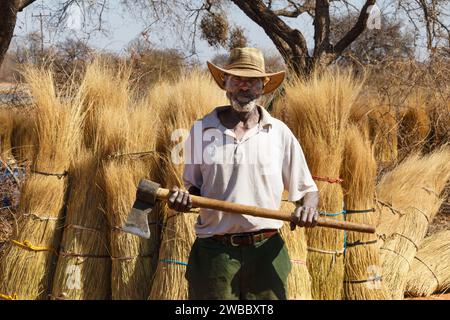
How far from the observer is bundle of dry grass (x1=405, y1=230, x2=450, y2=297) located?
5.32m

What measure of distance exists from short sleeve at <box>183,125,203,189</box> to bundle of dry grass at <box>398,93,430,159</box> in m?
4.21

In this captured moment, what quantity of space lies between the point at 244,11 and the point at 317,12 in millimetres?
874

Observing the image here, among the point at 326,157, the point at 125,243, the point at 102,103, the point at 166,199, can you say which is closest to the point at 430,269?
the point at 326,157

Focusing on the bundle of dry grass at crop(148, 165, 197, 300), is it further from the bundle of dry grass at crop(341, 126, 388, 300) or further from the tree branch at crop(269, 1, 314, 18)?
the tree branch at crop(269, 1, 314, 18)

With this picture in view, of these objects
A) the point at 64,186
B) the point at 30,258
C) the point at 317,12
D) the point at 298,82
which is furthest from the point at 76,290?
the point at 317,12

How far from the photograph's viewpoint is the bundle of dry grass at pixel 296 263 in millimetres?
4141

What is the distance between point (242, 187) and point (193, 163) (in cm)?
24

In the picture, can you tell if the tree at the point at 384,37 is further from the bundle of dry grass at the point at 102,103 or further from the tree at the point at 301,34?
the bundle of dry grass at the point at 102,103

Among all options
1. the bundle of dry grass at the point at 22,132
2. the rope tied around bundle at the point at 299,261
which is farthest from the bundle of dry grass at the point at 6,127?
the rope tied around bundle at the point at 299,261

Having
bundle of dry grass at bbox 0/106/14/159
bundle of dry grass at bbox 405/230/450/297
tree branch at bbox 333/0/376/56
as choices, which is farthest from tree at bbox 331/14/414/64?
bundle of dry grass at bbox 0/106/14/159

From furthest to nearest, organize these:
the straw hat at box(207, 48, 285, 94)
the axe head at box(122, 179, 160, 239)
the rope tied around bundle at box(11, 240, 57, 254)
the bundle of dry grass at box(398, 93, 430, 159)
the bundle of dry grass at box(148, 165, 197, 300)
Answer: the bundle of dry grass at box(398, 93, 430, 159), the rope tied around bundle at box(11, 240, 57, 254), the bundle of dry grass at box(148, 165, 197, 300), the straw hat at box(207, 48, 285, 94), the axe head at box(122, 179, 160, 239)

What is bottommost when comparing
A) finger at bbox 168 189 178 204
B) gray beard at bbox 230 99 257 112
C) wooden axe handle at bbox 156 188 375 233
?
wooden axe handle at bbox 156 188 375 233

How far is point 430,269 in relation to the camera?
5.48 metres

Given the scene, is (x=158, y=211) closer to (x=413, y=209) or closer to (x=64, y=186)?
(x=64, y=186)
